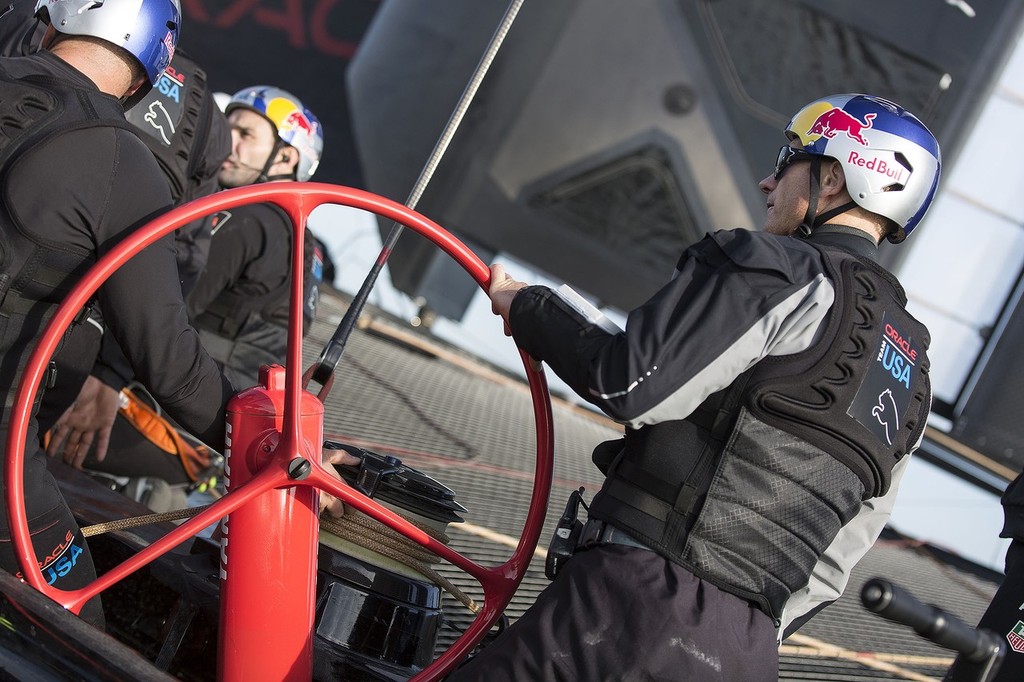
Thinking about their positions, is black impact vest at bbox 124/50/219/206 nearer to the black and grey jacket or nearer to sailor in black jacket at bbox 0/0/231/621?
sailor in black jacket at bbox 0/0/231/621

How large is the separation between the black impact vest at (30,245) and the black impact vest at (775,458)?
39.4 inches

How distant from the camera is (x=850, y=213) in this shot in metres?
1.87

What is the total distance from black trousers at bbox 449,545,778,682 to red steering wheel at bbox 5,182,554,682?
1.08 ft

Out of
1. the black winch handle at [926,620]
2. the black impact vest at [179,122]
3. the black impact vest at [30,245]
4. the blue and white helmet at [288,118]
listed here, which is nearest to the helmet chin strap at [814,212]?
the black winch handle at [926,620]

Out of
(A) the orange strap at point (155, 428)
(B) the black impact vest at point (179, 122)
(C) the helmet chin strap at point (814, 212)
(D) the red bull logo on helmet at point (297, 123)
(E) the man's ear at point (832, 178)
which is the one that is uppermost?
(E) the man's ear at point (832, 178)

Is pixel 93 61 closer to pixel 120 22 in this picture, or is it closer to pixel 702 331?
pixel 120 22

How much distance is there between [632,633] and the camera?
1.58 meters

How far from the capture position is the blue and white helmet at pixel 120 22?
1957 mm

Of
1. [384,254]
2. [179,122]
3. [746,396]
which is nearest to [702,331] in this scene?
[746,396]

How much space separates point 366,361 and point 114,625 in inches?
123

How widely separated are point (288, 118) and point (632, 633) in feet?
9.43

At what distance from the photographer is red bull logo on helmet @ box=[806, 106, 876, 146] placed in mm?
1901

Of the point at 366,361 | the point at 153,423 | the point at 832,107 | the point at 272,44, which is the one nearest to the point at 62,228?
the point at 832,107

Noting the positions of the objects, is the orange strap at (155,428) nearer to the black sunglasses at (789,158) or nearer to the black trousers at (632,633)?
the black trousers at (632,633)
